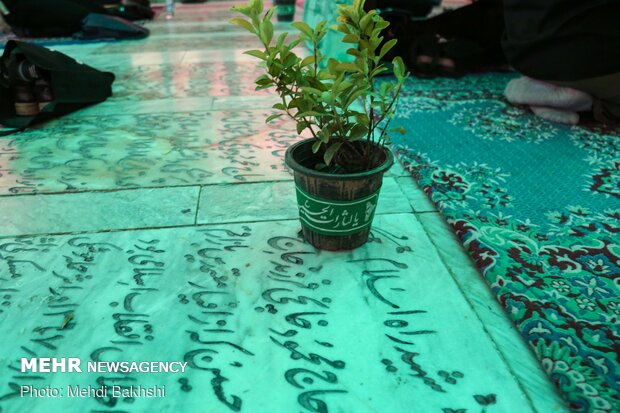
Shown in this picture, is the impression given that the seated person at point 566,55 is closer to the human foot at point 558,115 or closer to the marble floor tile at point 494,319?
the human foot at point 558,115

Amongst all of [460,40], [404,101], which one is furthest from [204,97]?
[460,40]

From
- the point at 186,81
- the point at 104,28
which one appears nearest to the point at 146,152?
the point at 186,81

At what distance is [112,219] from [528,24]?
6.73 ft

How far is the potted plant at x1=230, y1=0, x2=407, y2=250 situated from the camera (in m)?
1.06

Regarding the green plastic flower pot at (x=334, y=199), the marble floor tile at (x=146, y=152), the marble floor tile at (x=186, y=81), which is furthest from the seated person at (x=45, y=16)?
the green plastic flower pot at (x=334, y=199)

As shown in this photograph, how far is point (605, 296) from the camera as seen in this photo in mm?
1066

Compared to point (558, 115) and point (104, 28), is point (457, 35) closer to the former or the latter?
point (558, 115)

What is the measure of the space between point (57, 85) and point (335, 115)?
1.77 m

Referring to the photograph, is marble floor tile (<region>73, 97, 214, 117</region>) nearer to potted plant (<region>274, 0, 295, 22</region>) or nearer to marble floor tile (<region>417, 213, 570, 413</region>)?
marble floor tile (<region>417, 213, 570, 413</region>)

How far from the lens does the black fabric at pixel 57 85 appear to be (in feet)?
6.86

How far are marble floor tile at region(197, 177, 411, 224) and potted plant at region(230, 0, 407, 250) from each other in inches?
8.8

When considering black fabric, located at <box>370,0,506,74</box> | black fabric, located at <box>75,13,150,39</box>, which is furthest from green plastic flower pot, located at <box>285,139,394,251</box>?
black fabric, located at <box>75,13,150,39</box>

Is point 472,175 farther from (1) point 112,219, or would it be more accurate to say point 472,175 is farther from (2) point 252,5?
(1) point 112,219

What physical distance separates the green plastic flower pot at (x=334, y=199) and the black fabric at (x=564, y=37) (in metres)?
1.37
